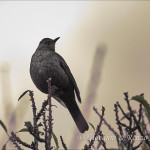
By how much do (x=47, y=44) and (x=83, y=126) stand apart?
3431mm

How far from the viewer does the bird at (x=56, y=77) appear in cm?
772

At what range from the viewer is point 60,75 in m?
7.94

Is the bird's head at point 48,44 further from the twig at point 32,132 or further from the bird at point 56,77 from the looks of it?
the twig at point 32,132

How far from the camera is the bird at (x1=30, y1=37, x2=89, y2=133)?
7.72m

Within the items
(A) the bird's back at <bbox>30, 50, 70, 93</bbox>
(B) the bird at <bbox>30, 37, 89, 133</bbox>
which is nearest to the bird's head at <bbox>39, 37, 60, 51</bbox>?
(B) the bird at <bbox>30, 37, 89, 133</bbox>

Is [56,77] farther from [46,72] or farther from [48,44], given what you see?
[48,44]

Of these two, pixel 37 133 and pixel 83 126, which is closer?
pixel 37 133

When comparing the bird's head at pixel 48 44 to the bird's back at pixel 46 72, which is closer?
the bird's back at pixel 46 72

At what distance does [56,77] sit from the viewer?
7852 millimetres

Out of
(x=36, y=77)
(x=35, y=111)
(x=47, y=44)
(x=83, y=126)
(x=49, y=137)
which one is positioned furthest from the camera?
(x=47, y=44)

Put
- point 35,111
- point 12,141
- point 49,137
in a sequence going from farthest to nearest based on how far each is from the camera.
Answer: point 35,111, point 12,141, point 49,137

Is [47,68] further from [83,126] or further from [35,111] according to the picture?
[35,111]

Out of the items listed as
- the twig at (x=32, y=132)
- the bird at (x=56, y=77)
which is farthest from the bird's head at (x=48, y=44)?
the twig at (x=32, y=132)

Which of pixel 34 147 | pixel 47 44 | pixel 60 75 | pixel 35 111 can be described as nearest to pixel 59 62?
pixel 60 75
